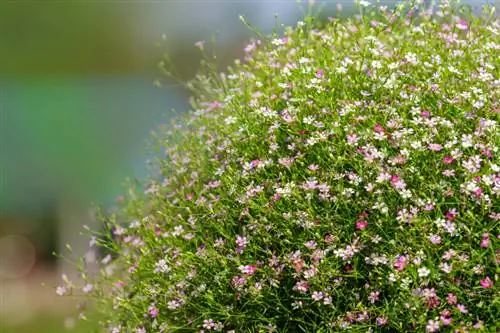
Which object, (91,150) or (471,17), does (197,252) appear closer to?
(471,17)

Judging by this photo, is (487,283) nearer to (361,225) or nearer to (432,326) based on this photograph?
(432,326)

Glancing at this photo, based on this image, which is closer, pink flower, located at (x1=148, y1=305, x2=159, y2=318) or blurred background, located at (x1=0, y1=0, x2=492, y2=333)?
pink flower, located at (x1=148, y1=305, x2=159, y2=318)

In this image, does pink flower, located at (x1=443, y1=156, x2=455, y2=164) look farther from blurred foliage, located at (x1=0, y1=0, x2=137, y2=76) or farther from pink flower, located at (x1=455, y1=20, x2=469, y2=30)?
blurred foliage, located at (x1=0, y1=0, x2=137, y2=76)

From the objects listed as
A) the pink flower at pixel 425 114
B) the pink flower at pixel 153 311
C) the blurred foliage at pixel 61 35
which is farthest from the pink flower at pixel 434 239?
the blurred foliage at pixel 61 35

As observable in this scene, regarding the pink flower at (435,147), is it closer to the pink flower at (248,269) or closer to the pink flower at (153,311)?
the pink flower at (248,269)

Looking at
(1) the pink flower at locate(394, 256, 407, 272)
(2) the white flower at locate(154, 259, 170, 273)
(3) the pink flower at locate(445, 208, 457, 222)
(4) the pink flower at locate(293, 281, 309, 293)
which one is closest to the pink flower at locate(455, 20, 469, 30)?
(3) the pink flower at locate(445, 208, 457, 222)

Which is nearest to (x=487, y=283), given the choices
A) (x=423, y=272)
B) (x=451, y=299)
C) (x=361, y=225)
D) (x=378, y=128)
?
(x=451, y=299)

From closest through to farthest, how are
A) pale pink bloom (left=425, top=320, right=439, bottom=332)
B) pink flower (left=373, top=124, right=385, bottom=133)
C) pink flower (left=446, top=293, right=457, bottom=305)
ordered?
pale pink bloom (left=425, top=320, right=439, bottom=332), pink flower (left=446, top=293, right=457, bottom=305), pink flower (left=373, top=124, right=385, bottom=133)
